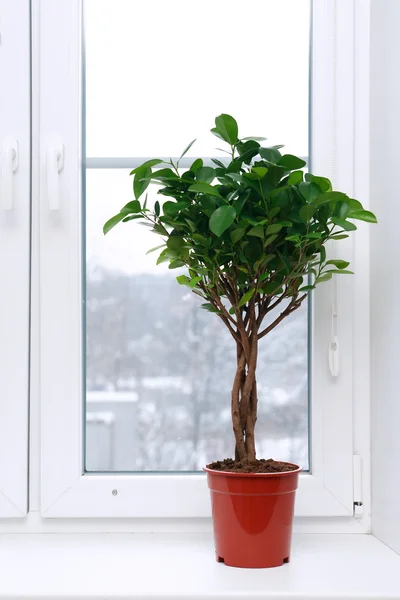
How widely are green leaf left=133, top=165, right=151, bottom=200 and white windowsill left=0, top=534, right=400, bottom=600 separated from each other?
1.82 feet

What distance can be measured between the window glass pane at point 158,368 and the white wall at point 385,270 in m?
0.14

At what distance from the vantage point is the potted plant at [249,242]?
0.96m

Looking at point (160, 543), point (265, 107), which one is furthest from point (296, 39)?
point (160, 543)

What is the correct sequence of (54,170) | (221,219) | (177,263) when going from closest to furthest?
(221,219) → (177,263) → (54,170)

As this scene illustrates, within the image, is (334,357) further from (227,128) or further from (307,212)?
(227,128)

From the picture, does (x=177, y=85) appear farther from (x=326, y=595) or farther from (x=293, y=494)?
(x=326, y=595)

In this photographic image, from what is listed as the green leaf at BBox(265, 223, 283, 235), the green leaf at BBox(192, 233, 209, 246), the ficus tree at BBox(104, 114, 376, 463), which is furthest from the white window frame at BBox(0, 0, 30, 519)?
the green leaf at BBox(265, 223, 283, 235)

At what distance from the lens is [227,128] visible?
0.97 metres

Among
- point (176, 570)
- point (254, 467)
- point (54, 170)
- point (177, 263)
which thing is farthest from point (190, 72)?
point (176, 570)

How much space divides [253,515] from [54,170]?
66 centimetres

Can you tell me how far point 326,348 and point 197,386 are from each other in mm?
241

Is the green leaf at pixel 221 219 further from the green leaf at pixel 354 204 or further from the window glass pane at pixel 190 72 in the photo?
the window glass pane at pixel 190 72

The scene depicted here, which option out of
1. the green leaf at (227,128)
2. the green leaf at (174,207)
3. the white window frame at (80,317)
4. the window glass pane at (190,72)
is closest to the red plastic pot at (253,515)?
the white window frame at (80,317)

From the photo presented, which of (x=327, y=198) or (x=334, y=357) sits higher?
(x=327, y=198)
